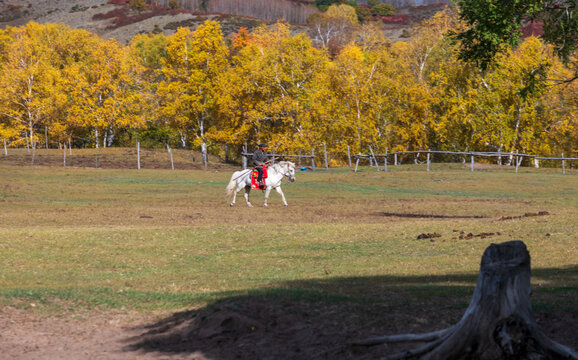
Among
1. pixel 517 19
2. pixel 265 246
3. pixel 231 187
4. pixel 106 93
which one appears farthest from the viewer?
pixel 106 93

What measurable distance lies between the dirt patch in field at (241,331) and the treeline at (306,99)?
59.2 metres

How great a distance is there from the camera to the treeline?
68625 mm

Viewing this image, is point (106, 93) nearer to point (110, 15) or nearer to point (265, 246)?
point (265, 246)

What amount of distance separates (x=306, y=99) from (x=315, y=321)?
204 feet

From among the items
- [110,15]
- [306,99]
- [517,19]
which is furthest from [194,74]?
[110,15]

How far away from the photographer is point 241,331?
30.3ft

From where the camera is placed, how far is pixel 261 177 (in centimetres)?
3306

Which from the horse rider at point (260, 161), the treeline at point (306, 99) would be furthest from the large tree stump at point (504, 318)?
the treeline at point (306, 99)

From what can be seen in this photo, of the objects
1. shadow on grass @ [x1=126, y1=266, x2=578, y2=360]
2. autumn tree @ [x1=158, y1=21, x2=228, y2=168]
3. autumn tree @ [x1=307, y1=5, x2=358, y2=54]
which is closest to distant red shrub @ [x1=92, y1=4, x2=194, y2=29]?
autumn tree @ [x1=307, y1=5, x2=358, y2=54]

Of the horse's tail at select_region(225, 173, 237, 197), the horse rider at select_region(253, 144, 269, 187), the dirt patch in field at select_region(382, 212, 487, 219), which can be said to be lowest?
the dirt patch in field at select_region(382, 212, 487, 219)

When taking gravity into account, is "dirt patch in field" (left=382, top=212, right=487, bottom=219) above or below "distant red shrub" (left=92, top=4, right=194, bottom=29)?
below

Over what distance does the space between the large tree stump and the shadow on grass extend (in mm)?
1207

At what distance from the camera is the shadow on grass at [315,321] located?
27.7 ft

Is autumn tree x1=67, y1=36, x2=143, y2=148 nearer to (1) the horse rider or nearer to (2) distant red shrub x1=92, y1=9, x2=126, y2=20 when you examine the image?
(1) the horse rider
